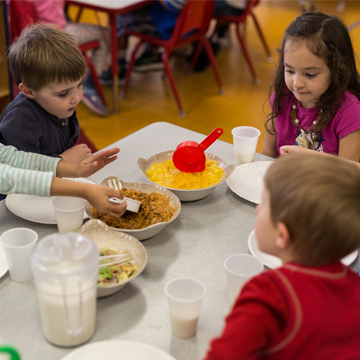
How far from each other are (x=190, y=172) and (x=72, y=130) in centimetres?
47

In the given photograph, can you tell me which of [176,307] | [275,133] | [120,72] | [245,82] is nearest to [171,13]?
[120,72]

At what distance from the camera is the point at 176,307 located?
80 cm

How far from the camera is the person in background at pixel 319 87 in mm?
1376

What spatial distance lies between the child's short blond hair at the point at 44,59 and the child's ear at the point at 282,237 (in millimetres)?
832

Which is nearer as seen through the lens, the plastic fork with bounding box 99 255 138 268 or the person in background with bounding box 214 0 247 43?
the plastic fork with bounding box 99 255 138 268

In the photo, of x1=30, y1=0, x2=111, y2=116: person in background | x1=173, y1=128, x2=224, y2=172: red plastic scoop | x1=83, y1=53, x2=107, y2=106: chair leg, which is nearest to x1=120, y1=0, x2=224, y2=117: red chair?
x1=30, y1=0, x2=111, y2=116: person in background

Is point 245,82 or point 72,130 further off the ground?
point 72,130

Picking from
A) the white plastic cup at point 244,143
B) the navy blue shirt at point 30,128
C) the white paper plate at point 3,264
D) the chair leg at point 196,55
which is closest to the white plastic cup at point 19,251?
the white paper plate at point 3,264

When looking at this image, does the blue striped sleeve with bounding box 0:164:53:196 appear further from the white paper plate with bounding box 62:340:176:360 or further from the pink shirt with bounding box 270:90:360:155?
the pink shirt with bounding box 270:90:360:155

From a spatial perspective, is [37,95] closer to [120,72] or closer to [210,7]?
[210,7]

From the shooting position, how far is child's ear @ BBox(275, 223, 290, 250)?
2.32 feet

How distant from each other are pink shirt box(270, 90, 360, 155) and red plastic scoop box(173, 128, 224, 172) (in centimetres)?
43

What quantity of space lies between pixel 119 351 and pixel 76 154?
2.59ft

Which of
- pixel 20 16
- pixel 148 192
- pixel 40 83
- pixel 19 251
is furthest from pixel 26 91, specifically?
pixel 20 16
